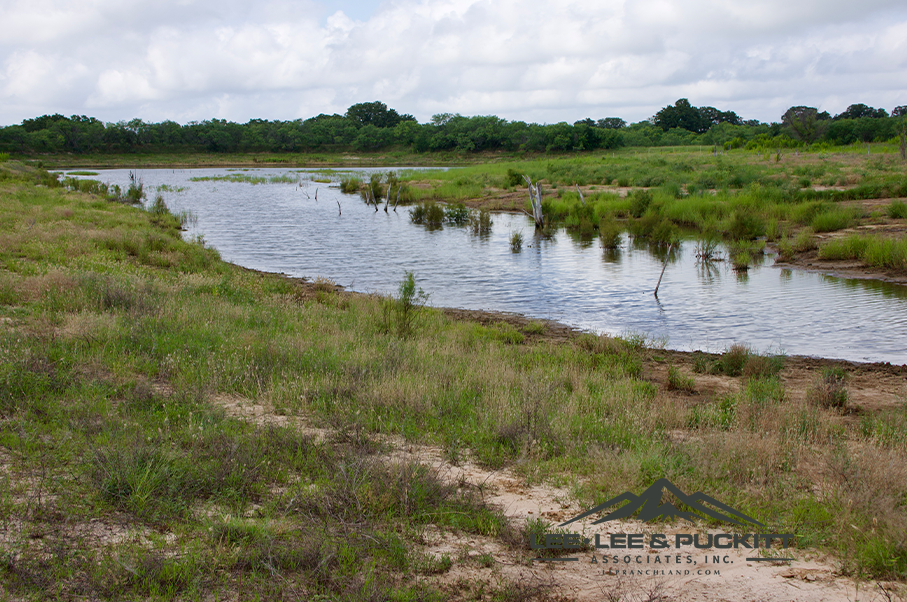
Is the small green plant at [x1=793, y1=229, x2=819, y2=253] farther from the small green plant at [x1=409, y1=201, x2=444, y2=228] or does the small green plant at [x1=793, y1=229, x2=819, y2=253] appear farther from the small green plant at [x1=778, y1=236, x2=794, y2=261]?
the small green plant at [x1=409, y1=201, x2=444, y2=228]

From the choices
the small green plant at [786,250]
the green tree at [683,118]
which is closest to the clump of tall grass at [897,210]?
the small green plant at [786,250]

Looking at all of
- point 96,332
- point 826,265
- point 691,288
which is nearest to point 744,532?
point 96,332

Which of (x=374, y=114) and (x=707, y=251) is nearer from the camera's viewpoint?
(x=707, y=251)

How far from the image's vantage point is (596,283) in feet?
62.0

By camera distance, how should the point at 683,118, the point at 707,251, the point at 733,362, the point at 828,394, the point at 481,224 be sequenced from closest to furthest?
the point at 828,394 → the point at 733,362 → the point at 707,251 → the point at 481,224 → the point at 683,118

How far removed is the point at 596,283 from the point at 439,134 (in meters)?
94.8

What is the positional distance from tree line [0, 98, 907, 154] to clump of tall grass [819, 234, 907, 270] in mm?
51221

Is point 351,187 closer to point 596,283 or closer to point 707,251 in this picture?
point 707,251

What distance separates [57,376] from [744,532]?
6.29 m

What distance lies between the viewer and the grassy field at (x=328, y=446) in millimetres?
3473

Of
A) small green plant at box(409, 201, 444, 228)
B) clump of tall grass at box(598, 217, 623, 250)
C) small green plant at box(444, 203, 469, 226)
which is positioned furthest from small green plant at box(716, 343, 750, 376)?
small green plant at box(444, 203, 469, 226)

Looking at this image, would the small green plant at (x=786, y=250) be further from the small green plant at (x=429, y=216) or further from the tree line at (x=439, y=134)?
the tree line at (x=439, y=134)

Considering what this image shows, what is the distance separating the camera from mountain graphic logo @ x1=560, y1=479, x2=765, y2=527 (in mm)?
4309

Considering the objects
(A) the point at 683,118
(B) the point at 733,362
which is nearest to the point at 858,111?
(A) the point at 683,118
